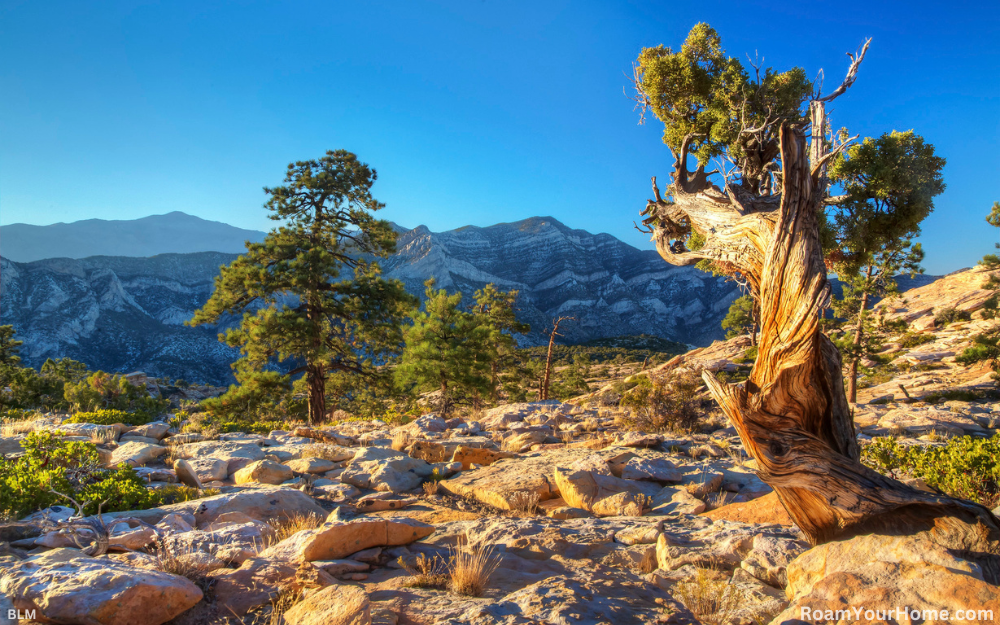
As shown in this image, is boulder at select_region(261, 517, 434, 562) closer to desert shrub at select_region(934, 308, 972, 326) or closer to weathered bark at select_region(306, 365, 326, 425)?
weathered bark at select_region(306, 365, 326, 425)

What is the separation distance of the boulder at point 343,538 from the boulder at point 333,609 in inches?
41.3

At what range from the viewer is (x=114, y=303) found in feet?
345

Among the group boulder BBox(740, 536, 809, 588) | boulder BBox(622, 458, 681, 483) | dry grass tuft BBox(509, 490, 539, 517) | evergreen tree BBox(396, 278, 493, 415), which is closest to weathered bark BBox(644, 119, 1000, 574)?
boulder BBox(740, 536, 809, 588)

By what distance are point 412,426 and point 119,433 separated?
6.94 meters

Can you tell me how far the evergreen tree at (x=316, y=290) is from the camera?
16484 millimetres

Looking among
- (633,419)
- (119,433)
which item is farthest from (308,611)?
(633,419)

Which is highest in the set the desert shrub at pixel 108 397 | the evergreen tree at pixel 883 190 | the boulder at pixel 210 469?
the evergreen tree at pixel 883 190

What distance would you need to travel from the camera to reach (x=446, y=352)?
2227 centimetres

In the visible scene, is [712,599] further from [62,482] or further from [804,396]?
[62,482]

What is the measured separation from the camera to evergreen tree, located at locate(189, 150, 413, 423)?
1648 cm

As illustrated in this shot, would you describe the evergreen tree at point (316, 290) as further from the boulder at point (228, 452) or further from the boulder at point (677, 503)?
the boulder at point (677, 503)

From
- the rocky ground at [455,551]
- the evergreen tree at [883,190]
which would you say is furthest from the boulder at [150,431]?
the evergreen tree at [883,190]

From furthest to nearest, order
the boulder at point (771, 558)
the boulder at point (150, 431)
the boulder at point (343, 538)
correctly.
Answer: the boulder at point (150, 431), the boulder at point (343, 538), the boulder at point (771, 558)

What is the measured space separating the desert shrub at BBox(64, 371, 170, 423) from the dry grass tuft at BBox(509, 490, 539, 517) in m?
20.8
